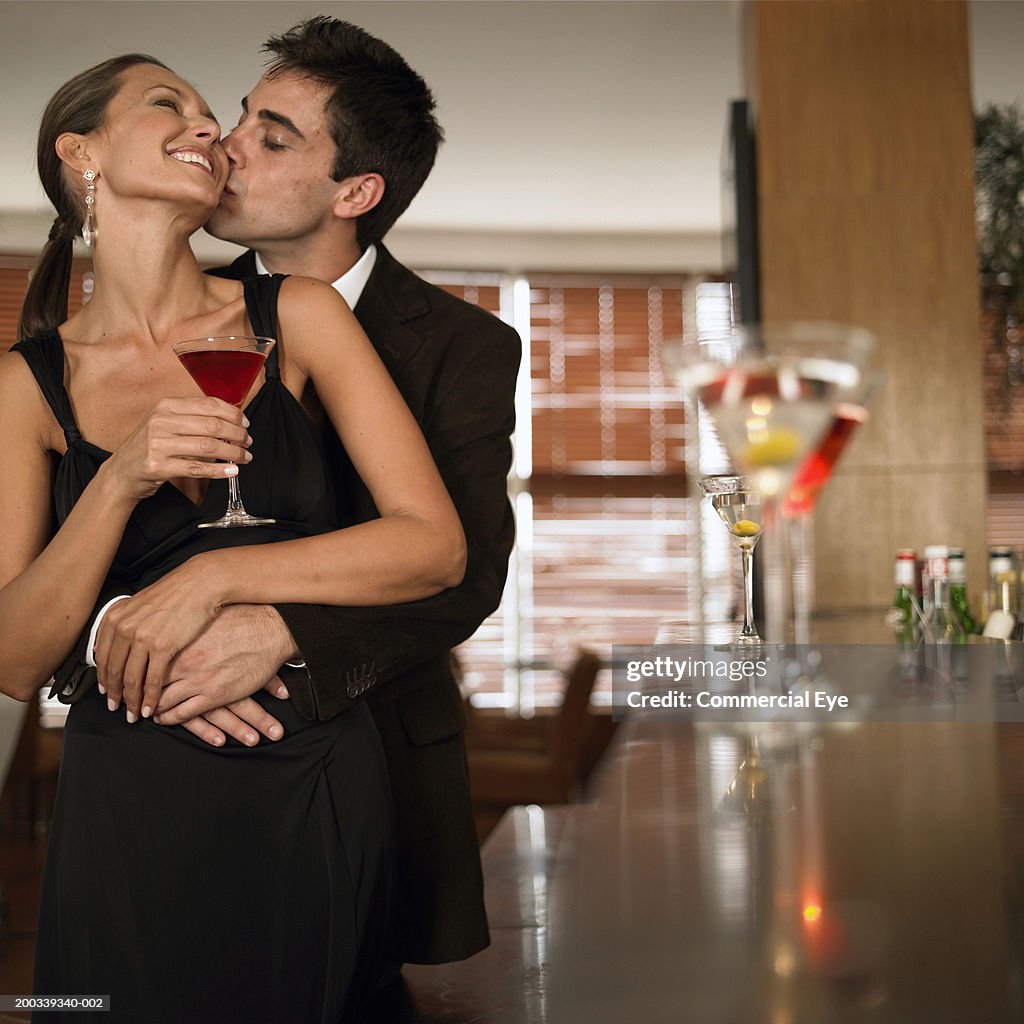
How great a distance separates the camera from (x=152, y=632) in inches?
50.0

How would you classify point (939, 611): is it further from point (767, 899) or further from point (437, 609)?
point (767, 899)

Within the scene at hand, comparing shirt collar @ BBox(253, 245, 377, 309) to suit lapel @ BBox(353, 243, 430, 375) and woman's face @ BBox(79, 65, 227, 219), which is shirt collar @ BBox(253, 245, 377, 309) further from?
woman's face @ BBox(79, 65, 227, 219)

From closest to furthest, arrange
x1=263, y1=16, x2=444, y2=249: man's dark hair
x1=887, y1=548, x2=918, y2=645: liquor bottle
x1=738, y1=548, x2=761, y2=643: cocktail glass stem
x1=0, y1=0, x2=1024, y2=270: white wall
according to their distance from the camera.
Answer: x1=738, y1=548, x2=761, y2=643: cocktail glass stem < x1=263, y1=16, x2=444, y2=249: man's dark hair < x1=887, y1=548, x2=918, y2=645: liquor bottle < x1=0, y1=0, x2=1024, y2=270: white wall

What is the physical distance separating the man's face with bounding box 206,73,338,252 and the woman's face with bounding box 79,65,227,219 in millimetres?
216

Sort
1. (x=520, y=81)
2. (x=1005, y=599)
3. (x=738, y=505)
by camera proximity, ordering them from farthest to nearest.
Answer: (x=520, y=81)
(x=1005, y=599)
(x=738, y=505)

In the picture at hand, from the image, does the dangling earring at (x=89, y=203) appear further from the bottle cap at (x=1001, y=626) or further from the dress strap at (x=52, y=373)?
the bottle cap at (x=1001, y=626)

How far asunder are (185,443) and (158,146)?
48cm

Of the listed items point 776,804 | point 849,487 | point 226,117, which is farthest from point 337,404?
point 226,117

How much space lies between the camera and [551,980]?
1.05m

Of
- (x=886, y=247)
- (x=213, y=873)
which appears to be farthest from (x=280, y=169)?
(x=886, y=247)

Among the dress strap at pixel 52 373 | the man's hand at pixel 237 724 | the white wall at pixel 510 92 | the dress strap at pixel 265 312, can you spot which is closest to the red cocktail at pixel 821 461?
the man's hand at pixel 237 724

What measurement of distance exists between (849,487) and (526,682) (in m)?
5.04

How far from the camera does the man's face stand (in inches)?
70.1

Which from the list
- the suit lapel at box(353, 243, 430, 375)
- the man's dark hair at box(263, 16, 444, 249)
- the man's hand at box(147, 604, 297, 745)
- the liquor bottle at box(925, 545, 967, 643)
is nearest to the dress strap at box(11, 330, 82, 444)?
the man's hand at box(147, 604, 297, 745)
